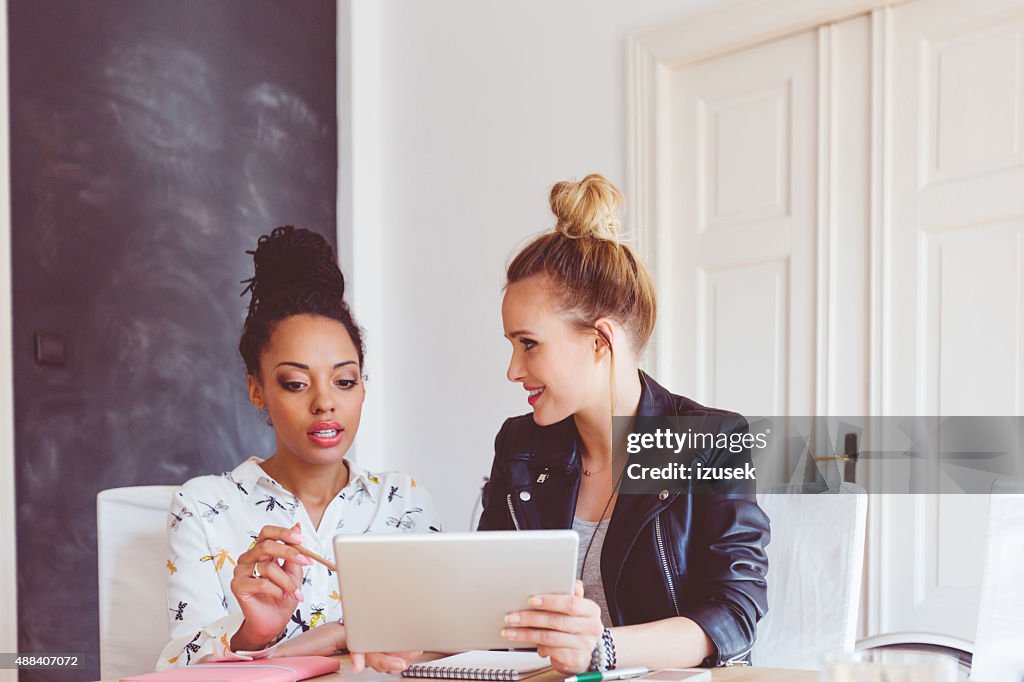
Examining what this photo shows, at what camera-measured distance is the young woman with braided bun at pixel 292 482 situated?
1.76 metres

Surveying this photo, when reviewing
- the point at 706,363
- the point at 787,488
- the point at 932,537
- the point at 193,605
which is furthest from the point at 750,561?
the point at 706,363

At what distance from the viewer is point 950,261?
2.55 m

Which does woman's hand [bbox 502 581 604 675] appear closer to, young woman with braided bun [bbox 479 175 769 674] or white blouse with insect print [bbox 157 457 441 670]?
young woman with braided bun [bbox 479 175 769 674]

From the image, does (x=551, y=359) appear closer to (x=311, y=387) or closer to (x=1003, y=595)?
(x=311, y=387)

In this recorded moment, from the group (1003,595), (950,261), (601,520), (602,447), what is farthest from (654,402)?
(950,261)

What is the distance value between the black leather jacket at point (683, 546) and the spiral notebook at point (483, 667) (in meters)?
0.25

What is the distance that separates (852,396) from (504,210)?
1.35 metres

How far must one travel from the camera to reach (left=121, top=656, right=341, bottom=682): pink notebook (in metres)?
1.20

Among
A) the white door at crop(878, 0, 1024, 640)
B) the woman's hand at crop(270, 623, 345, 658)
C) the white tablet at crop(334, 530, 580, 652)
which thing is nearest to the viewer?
the white tablet at crop(334, 530, 580, 652)

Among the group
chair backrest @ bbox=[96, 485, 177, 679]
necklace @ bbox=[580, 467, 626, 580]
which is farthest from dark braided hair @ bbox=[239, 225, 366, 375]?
necklace @ bbox=[580, 467, 626, 580]

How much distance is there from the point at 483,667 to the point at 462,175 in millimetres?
2595

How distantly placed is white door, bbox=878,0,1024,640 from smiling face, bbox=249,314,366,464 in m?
1.40

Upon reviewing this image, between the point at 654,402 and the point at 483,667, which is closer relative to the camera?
the point at 483,667

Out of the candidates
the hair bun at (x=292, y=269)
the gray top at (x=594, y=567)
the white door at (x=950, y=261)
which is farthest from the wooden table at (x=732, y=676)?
the white door at (x=950, y=261)
